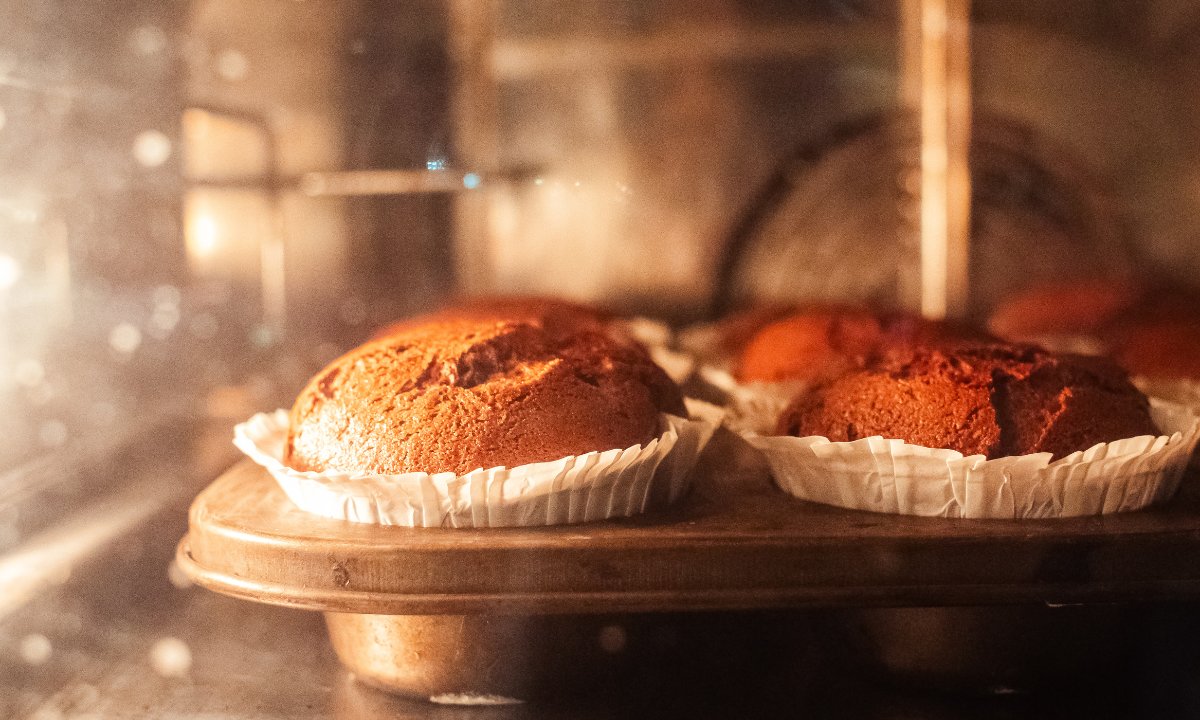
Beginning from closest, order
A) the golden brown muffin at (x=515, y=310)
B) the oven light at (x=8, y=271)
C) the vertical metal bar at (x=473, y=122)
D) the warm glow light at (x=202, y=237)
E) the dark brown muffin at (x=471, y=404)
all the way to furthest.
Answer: the dark brown muffin at (x=471, y=404), the oven light at (x=8, y=271), the warm glow light at (x=202, y=237), the golden brown muffin at (x=515, y=310), the vertical metal bar at (x=473, y=122)

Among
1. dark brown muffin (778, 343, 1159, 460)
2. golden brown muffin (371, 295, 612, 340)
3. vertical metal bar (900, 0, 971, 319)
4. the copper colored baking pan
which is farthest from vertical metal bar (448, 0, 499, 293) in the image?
the copper colored baking pan

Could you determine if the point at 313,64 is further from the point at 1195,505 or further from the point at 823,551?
the point at 1195,505

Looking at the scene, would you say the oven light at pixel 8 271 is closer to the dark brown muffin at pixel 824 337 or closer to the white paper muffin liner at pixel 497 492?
the white paper muffin liner at pixel 497 492

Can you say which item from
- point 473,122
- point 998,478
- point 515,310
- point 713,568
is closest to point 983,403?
point 998,478

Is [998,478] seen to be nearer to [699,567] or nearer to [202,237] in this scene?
[699,567]

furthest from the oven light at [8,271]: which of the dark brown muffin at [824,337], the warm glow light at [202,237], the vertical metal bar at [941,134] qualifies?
the vertical metal bar at [941,134]

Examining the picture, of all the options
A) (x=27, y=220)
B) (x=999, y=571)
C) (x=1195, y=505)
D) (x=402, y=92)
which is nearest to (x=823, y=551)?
(x=999, y=571)

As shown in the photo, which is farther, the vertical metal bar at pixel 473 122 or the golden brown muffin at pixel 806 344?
the vertical metal bar at pixel 473 122
